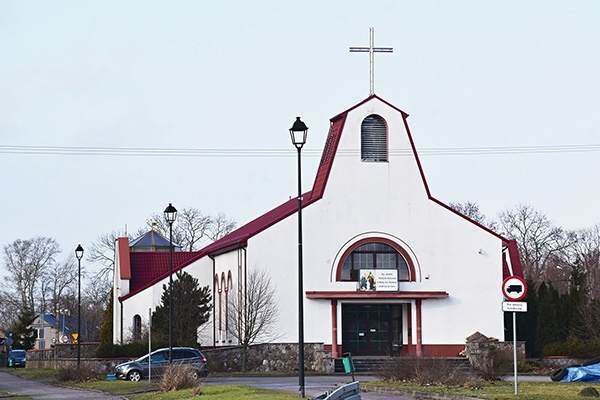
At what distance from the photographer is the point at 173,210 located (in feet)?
128

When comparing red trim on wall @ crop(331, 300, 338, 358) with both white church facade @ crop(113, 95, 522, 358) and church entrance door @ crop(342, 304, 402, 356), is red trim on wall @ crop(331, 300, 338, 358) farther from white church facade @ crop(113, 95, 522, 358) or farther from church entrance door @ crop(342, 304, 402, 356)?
church entrance door @ crop(342, 304, 402, 356)

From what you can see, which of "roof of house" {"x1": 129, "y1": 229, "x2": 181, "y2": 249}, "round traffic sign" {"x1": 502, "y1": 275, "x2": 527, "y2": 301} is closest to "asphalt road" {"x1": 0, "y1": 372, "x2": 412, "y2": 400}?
"round traffic sign" {"x1": 502, "y1": 275, "x2": 527, "y2": 301}


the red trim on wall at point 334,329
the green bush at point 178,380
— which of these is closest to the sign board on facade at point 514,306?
the green bush at point 178,380

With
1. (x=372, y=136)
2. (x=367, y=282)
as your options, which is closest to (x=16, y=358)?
(x=367, y=282)

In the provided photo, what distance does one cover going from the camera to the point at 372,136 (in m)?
53.2

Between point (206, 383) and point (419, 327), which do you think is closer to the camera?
point (206, 383)

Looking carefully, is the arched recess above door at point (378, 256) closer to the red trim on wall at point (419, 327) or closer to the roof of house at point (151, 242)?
the red trim on wall at point (419, 327)

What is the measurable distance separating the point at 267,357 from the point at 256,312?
2.38 meters

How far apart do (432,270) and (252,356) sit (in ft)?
32.6

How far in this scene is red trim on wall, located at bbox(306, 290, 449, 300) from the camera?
51750mm

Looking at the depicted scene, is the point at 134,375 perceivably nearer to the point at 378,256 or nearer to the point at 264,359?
the point at 264,359

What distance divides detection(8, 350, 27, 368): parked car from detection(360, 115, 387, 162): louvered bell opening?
41.9 m

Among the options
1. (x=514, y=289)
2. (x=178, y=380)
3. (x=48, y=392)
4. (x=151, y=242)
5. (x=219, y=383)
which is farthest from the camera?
(x=151, y=242)

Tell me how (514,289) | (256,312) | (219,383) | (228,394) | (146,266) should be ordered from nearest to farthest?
1. (514,289)
2. (228,394)
3. (219,383)
4. (256,312)
5. (146,266)
